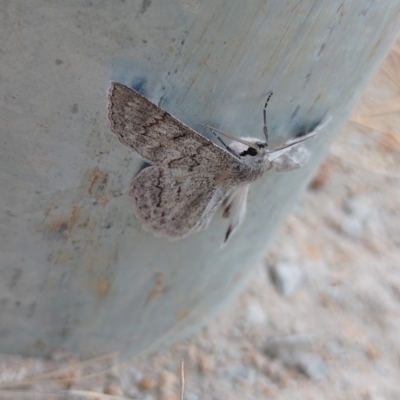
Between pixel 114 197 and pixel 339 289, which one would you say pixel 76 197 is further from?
pixel 339 289

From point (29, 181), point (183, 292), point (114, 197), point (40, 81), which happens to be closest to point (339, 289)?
point (183, 292)

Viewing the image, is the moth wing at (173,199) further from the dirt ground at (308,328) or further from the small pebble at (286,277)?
the small pebble at (286,277)

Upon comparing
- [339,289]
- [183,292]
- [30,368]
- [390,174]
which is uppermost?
[390,174]

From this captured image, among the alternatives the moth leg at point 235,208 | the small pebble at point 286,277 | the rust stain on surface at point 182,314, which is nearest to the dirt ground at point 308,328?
the small pebble at point 286,277

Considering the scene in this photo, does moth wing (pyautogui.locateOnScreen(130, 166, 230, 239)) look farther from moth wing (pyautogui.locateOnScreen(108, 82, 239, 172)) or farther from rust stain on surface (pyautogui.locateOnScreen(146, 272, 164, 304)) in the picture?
rust stain on surface (pyautogui.locateOnScreen(146, 272, 164, 304))

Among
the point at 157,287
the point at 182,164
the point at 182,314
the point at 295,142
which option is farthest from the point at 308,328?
the point at 182,164

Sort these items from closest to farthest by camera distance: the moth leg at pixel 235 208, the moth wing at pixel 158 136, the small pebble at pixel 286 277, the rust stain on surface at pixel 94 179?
the moth wing at pixel 158 136
the rust stain on surface at pixel 94 179
the moth leg at pixel 235 208
the small pebble at pixel 286 277

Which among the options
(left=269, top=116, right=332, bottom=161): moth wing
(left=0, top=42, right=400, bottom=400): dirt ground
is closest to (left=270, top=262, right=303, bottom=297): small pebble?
(left=0, top=42, right=400, bottom=400): dirt ground
